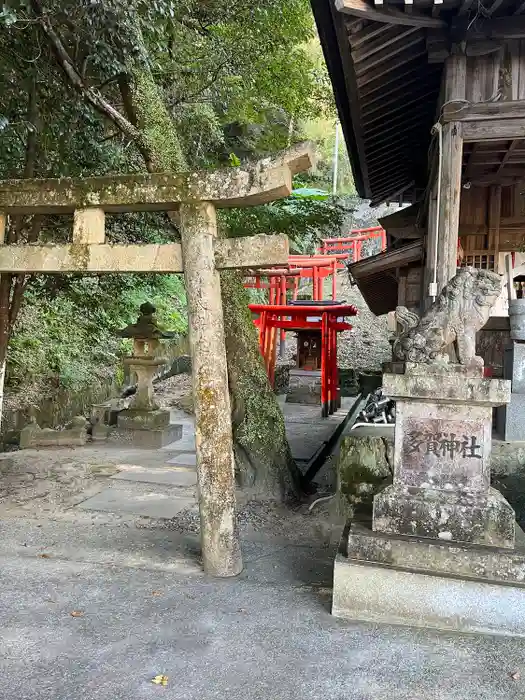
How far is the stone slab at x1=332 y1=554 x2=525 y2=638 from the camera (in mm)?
3721

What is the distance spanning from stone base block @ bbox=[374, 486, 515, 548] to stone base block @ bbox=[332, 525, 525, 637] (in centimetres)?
10

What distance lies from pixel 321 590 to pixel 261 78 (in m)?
10.3

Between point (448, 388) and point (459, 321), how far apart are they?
0.57 m

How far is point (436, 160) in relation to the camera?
22.5 ft

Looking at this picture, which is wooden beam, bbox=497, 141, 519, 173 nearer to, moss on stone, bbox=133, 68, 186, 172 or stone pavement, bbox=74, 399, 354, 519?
moss on stone, bbox=133, 68, 186, 172

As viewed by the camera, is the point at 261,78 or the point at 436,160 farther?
the point at 261,78

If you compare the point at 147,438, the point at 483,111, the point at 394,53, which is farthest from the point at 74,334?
the point at 483,111

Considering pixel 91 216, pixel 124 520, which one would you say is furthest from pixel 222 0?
pixel 124 520

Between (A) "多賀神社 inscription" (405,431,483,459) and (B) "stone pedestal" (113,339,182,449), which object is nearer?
(A) "多賀神社 inscription" (405,431,483,459)

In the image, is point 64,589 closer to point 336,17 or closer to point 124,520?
point 124,520

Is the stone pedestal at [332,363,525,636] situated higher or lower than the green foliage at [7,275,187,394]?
lower

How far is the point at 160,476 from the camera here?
863 centimetres

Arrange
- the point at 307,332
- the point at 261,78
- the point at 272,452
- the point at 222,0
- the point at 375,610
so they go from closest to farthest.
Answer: the point at 375,610 < the point at 272,452 < the point at 222,0 < the point at 261,78 < the point at 307,332

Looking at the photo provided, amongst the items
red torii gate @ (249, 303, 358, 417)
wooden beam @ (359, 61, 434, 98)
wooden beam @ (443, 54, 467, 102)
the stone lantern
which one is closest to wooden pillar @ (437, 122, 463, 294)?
wooden beam @ (443, 54, 467, 102)
